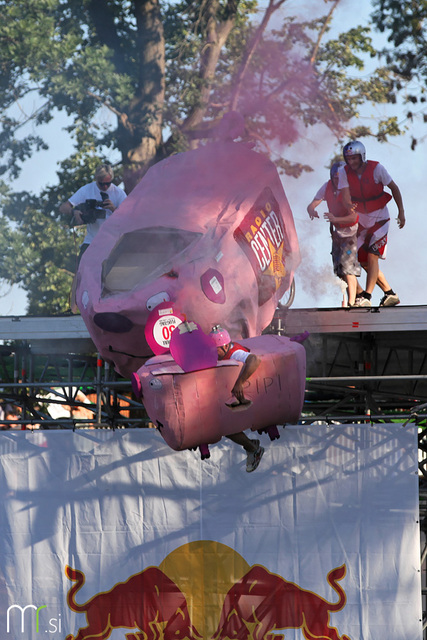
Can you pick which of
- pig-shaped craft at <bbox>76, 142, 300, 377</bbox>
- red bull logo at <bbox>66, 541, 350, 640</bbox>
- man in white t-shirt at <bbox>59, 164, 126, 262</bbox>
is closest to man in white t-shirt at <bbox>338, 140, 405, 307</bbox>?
pig-shaped craft at <bbox>76, 142, 300, 377</bbox>

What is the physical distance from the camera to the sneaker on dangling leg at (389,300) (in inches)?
531

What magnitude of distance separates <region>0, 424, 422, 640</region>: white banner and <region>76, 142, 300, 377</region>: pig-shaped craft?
11.3 ft

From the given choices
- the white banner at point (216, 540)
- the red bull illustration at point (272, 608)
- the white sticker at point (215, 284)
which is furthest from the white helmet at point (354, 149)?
the red bull illustration at point (272, 608)

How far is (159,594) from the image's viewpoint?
13016 mm

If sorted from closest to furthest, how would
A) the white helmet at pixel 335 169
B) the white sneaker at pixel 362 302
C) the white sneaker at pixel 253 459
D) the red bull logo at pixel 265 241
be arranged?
the red bull logo at pixel 265 241 < the white sneaker at pixel 253 459 < the white helmet at pixel 335 169 < the white sneaker at pixel 362 302

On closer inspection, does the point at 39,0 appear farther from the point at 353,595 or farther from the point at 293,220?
the point at 353,595

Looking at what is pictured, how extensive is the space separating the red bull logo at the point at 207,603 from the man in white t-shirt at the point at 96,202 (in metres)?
4.23

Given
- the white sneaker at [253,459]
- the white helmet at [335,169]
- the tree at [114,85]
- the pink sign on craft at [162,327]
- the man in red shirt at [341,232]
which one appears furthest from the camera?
the tree at [114,85]

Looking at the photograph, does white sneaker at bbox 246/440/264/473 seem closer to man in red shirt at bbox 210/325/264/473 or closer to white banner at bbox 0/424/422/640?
man in red shirt at bbox 210/325/264/473

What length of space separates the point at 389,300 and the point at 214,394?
5384 millimetres

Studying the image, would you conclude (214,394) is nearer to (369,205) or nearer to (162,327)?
(162,327)

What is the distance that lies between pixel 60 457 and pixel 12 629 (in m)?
2.25

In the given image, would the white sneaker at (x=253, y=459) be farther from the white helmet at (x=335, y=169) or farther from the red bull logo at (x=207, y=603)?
the white helmet at (x=335, y=169)

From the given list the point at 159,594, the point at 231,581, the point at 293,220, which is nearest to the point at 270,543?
the point at 231,581
